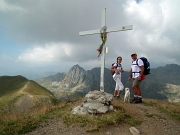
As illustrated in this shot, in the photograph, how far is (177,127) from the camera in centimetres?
768

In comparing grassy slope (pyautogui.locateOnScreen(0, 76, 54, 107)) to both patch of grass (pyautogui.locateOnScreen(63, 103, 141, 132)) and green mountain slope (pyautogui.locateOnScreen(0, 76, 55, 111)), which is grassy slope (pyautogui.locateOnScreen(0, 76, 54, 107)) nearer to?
green mountain slope (pyautogui.locateOnScreen(0, 76, 55, 111))

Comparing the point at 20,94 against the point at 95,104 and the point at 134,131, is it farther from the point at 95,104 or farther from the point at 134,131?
the point at 134,131

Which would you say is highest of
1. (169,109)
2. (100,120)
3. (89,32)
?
(89,32)

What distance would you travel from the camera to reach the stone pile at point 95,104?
8.43 meters

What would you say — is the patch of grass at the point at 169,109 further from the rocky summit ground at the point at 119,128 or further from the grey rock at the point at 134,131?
the grey rock at the point at 134,131

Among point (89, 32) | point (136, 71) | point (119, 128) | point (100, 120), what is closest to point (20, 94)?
point (89, 32)

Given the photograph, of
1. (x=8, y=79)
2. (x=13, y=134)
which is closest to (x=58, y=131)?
(x=13, y=134)

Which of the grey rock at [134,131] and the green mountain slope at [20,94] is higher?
the grey rock at [134,131]

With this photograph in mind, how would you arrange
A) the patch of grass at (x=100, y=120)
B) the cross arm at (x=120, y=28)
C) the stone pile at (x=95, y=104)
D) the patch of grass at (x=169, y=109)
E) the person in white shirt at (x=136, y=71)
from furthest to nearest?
the person in white shirt at (x=136, y=71) → the cross arm at (x=120, y=28) → the patch of grass at (x=169, y=109) → the stone pile at (x=95, y=104) → the patch of grass at (x=100, y=120)

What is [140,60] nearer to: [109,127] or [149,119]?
[149,119]

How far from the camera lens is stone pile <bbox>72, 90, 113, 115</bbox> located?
843cm

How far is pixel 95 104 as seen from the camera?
877 centimetres

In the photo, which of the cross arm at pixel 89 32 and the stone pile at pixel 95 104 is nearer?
the stone pile at pixel 95 104

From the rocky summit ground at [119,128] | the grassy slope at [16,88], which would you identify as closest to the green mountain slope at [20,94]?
the grassy slope at [16,88]
